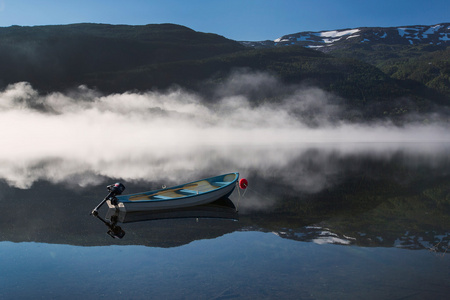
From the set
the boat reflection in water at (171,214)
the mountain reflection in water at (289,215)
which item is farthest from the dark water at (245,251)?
the boat reflection in water at (171,214)

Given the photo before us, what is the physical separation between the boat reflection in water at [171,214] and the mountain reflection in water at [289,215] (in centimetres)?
69

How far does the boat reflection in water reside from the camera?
2031cm

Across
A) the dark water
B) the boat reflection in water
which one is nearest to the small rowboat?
the boat reflection in water

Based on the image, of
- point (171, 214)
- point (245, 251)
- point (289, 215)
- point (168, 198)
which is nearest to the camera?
point (245, 251)

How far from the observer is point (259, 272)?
491 inches

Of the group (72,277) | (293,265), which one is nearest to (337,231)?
(293,265)

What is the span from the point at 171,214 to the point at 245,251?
7.95 metres

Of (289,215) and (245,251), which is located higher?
(245,251)

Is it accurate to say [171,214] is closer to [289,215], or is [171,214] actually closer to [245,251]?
[289,215]

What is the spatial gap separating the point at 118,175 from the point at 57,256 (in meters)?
23.3

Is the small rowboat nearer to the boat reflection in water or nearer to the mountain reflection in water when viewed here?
the boat reflection in water

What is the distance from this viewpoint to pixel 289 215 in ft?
68.7

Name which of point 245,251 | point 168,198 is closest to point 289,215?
point 245,251

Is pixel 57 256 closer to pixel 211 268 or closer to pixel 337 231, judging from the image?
pixel 211 268
